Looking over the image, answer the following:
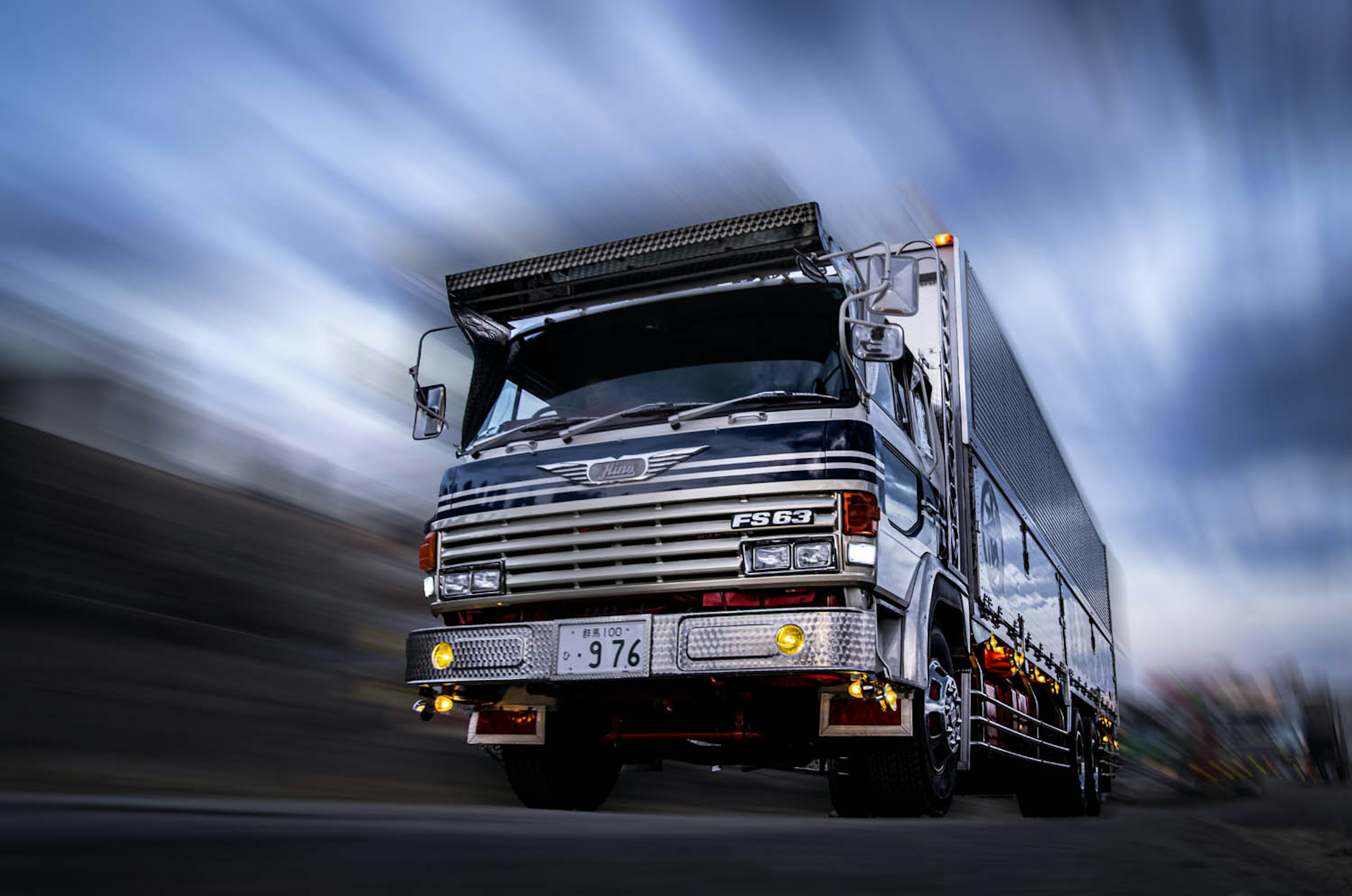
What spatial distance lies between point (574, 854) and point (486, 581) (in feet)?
11.7

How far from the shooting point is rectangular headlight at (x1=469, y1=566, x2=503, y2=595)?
6176mm

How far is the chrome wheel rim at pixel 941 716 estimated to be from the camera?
241 inches

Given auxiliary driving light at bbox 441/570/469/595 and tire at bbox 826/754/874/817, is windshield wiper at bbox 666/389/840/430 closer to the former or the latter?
auxiliary driving light at bbox 441/570/469/595

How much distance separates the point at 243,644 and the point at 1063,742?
25.5ft

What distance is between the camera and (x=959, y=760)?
654cm

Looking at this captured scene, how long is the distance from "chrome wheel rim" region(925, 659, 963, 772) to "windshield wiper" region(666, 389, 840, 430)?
5.34 ft

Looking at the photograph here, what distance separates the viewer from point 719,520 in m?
5.65

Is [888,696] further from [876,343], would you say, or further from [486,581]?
[486,581]

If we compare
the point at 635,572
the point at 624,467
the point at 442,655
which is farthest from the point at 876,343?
the point at 442,655

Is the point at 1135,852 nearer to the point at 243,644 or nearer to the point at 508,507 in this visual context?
the point at 508,507

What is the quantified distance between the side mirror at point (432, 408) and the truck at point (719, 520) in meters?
0.02

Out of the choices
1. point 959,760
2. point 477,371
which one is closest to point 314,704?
point 477,371

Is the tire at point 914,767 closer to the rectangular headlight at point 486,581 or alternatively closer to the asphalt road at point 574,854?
the asphalt road at point 574,854

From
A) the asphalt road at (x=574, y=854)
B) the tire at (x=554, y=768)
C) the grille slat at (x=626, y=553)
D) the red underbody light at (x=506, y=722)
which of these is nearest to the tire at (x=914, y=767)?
the asphalt road at (x=574, y=854)
